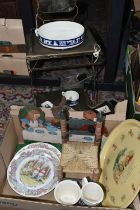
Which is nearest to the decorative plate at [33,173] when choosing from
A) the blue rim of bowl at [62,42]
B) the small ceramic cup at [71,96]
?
the small ceramic cup at [71,96]

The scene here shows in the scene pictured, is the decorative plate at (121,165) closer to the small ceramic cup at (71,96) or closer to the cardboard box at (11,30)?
the small ceramic cup at (71,96)

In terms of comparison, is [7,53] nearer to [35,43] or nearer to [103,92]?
[35,43]

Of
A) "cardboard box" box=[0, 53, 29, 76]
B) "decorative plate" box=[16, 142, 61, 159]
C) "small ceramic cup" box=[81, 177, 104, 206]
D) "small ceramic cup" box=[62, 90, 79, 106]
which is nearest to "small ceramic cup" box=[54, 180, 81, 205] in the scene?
"small ceramic cup" box=[81, 177, 104, 206]

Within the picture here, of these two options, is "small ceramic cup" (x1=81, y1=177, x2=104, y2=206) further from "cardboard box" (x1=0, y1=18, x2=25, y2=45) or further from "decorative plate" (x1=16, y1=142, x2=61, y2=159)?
"cardboard box" (x1=0, y1=18, x2=25, y2=45)

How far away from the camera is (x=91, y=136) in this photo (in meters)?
1.26

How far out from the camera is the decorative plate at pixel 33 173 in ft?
3.93

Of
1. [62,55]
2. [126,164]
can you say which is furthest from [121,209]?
[62,55]

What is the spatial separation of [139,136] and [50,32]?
0.78 m

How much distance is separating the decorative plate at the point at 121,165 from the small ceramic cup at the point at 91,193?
4 centimetres

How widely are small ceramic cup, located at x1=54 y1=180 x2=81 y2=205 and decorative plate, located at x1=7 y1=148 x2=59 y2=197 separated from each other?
103mm

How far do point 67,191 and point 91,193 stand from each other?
3.9 inches

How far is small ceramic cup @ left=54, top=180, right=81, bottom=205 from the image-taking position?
1084 mm

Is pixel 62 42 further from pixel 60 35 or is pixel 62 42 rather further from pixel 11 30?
pixel 11 30

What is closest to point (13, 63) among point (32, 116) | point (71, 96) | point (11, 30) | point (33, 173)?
point (11, 30)
